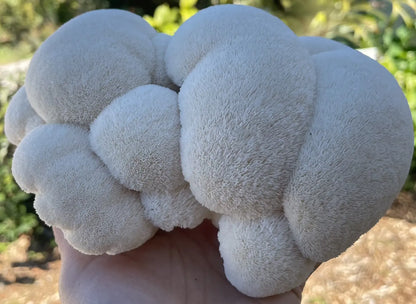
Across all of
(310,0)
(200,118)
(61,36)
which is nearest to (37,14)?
(310,0)

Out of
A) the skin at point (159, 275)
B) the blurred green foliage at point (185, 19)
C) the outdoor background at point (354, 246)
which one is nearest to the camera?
the skin at point (159, 275)

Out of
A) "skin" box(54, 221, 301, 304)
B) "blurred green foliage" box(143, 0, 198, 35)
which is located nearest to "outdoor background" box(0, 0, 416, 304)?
"blurred green foliage" box(143, 0, 198, 35)

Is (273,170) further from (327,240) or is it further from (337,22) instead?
(337,22)

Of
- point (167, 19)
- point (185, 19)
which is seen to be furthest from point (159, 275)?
point (185, 19)

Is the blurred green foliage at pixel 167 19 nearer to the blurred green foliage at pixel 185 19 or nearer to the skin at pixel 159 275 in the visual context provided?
the blurred green foliage at pixel 185 19

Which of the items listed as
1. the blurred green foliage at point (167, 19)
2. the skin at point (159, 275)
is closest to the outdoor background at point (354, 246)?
the blurred green foliage at point (167, 19)
